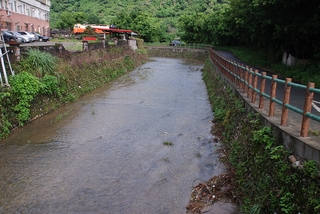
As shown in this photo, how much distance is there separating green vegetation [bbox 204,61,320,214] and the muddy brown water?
2.10ft

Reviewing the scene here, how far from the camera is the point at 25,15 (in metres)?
45.2

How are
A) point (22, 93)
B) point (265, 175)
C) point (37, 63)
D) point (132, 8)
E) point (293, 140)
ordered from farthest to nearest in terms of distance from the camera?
point (132, 8) → point (37, 63) → point (22, 93) → point (265, 175) → point (293, 140)

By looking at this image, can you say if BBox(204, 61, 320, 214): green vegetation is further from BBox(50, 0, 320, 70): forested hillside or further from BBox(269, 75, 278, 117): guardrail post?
BBox(50, 0, 320, 70): forested hillside

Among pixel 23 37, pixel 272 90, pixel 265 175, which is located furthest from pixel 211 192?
pixel 23 37

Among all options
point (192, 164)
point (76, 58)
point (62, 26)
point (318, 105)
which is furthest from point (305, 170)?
point (62, 26)

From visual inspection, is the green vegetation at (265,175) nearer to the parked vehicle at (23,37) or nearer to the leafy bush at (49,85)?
the leafy bush at (49,85)

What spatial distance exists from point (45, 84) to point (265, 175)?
11361 millimetres

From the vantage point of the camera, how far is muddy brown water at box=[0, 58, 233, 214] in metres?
6.91

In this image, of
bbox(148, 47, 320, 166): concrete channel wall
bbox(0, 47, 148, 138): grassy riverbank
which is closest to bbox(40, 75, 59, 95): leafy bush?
bbox(0, 47, 148, 138): grassy riverbank

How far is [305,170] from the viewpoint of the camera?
187 inches

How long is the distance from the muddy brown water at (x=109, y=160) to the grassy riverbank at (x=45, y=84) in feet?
1.79

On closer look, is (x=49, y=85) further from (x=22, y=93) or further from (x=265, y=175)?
(x=265, y=175)

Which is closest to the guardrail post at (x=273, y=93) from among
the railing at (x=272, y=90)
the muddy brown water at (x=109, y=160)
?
the railing at (x=272, y=90)

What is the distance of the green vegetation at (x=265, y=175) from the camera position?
4.67 meters
